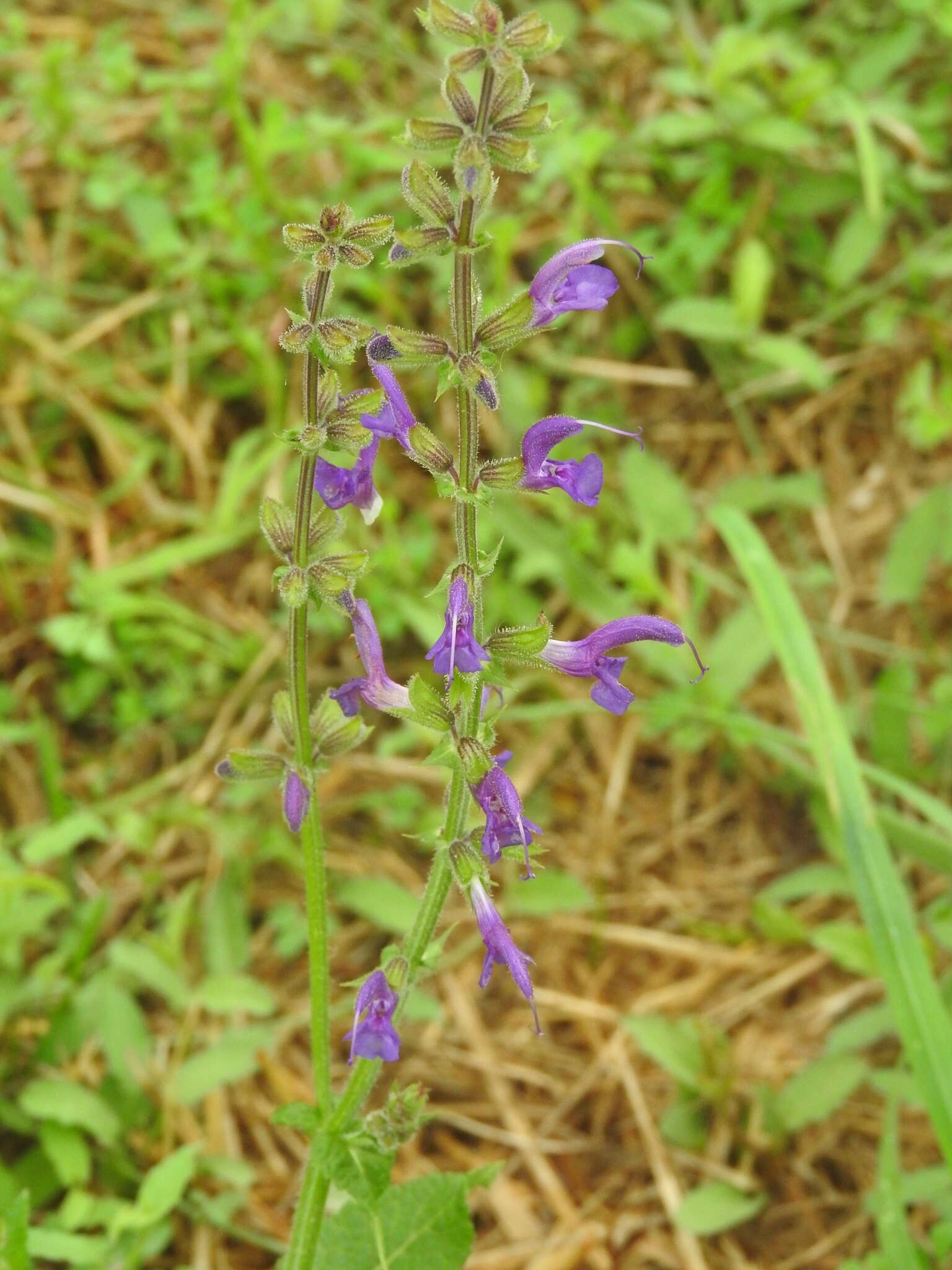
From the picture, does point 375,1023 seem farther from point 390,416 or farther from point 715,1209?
point 715,1209

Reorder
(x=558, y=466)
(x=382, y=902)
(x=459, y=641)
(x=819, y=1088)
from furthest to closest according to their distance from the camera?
1. (x=382, y=902)
2. (x=819, y=1088)
3. (x=558, y=466)
4. (x=459, y=641)

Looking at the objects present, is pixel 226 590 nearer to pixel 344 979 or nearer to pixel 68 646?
pixel 68 646

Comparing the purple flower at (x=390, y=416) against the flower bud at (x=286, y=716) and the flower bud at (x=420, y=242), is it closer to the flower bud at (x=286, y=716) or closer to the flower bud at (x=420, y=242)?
the flower bud at (x=420, y=242)

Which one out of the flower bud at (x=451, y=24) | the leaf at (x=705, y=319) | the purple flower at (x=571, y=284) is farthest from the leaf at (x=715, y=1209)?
the leaf at (x=705, y=319)

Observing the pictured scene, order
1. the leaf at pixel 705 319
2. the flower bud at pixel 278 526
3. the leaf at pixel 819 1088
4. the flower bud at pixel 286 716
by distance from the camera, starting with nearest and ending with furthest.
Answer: the flower bud at pixel 278 526
the flower bud at pixel 286 716
the leaf at pixel 819 1088
the leaf at pixel 705 319

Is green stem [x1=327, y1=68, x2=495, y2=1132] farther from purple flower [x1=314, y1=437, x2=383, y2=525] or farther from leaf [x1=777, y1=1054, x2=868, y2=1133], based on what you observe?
leaf [x1=777, y1=1054, x2=868, y2=1133]

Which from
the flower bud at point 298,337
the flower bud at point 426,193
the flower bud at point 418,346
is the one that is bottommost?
the flower bud at point 418,346

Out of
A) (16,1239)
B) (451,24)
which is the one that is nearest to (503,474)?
(451,24)
